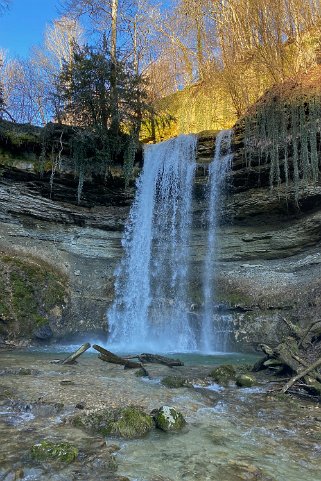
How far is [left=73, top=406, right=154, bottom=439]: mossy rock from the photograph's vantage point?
4.18 metres

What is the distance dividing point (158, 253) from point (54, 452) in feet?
36.3

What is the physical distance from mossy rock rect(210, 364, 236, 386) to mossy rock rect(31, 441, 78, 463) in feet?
11.9

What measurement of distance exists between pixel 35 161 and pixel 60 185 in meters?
1.20

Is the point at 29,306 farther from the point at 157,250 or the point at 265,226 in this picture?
the point at 265,226

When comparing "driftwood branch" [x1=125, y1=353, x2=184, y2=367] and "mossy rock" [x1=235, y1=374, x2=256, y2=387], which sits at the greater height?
"mossy rock" [x1=235, y1=374, x2=256, y2=387]

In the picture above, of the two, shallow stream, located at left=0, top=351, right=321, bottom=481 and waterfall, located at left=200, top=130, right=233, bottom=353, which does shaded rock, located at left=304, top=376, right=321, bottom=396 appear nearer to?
shallow stream, located at left=0, top=351, right=321, bottom=481

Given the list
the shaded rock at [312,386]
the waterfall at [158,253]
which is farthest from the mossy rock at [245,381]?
the waterfall at [158,253]

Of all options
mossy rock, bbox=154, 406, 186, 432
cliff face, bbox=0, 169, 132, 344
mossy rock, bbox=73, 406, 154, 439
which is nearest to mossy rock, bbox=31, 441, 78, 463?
mossy rock, bbox=73, 406, 154, 439

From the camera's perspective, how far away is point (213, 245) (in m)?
14.0

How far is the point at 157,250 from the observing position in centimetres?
1444

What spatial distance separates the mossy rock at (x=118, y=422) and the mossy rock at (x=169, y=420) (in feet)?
0.33

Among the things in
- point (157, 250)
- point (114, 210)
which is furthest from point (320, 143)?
point (114, 210)

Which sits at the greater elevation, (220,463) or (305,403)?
(220,463)

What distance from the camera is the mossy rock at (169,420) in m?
4.36
